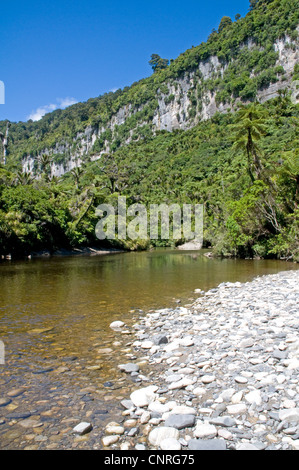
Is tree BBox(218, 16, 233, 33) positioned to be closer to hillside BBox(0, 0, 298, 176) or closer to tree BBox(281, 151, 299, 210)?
hillside BBox(0, 0, 298, 176)

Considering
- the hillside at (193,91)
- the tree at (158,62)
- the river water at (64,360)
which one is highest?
the tree at (158,62)

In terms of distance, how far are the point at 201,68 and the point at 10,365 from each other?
514ft

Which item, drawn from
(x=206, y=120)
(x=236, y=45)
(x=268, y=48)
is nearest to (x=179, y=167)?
(x=206, y=120)

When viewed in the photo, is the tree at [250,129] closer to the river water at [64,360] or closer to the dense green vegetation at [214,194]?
the dense green vegetation at [214,194]

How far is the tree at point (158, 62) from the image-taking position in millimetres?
182875

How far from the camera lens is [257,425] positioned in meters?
3.49

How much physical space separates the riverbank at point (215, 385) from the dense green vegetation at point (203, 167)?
20.0 meters

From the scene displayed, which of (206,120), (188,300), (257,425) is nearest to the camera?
(257,425)

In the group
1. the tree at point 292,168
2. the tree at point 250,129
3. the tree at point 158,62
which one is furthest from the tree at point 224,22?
the tree at point 292,168

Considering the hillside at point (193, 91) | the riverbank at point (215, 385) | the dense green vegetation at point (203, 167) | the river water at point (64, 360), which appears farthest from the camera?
the hillside at point (193, 91)

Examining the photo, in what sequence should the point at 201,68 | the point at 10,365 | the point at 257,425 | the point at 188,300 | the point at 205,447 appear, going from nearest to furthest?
the point at 205,447, the point at 257,425, the point at 10,365, the point at 188,300, the point at 201,68

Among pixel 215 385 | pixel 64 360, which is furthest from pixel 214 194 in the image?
pixel 215 385
